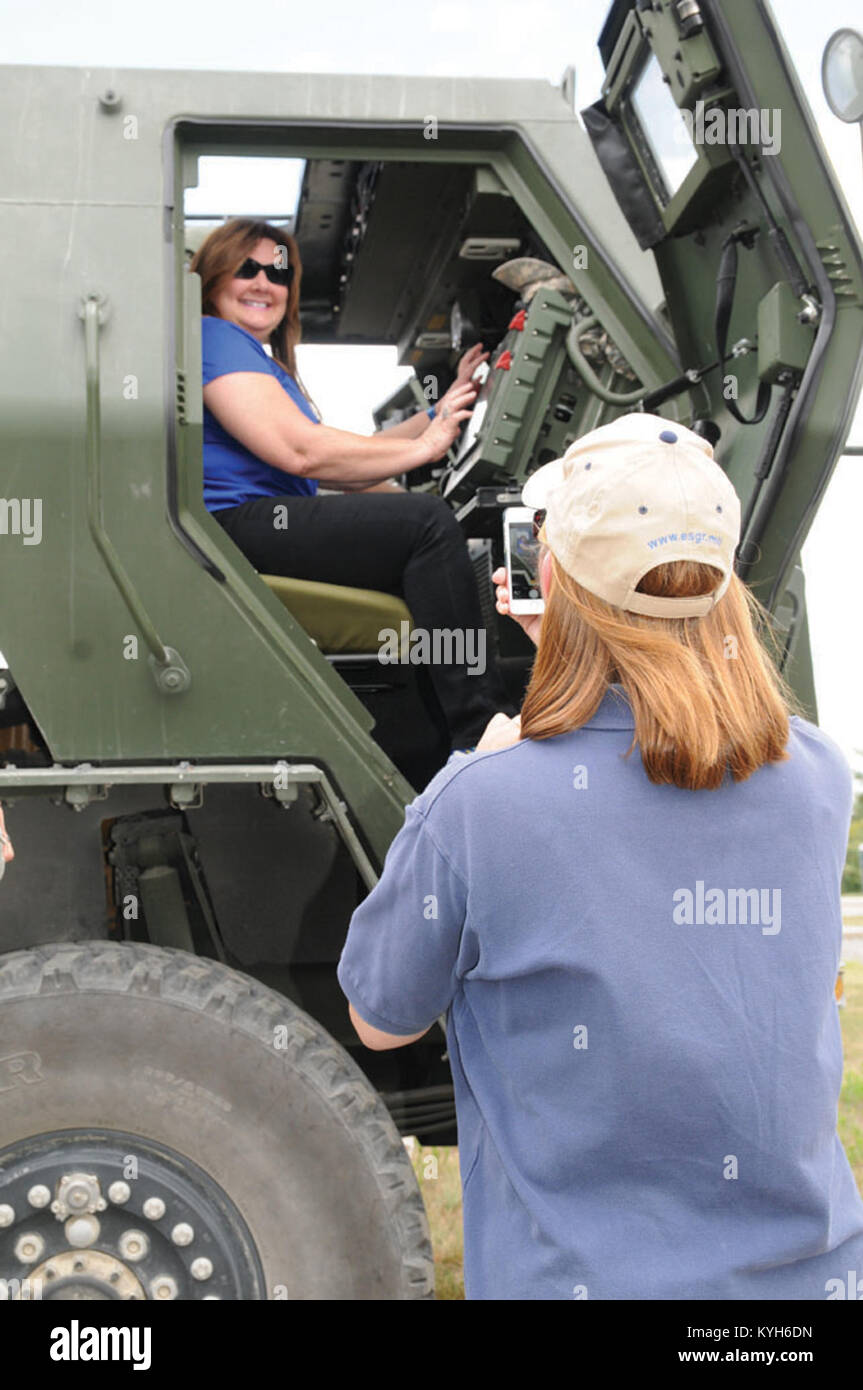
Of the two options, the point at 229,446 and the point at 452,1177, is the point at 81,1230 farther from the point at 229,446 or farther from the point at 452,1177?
the point at 452,1177

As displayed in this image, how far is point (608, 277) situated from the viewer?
3.11 metres

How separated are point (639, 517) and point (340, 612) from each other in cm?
169

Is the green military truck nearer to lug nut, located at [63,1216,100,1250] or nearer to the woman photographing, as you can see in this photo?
lug nut, located at [63,1216,100,1250]

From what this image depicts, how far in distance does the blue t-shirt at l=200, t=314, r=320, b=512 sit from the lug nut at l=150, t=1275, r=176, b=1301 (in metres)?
1.60

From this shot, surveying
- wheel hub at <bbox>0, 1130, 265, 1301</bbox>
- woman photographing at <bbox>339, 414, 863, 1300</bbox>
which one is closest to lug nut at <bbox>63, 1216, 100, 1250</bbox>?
wheel hub at <bbox>0, 1130, 265, 1301</bbox>

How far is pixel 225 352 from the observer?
Result: 3.00 metres

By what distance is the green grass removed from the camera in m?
3.99

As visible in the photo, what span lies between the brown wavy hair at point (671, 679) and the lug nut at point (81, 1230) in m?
1.53

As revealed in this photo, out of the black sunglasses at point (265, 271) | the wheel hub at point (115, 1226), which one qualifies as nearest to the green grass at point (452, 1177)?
the wheel hub at point (115, 1226)

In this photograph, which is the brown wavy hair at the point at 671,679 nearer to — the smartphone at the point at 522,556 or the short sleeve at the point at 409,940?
the short sleeve at the point at 409,940

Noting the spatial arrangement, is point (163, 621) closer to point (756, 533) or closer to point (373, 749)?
point (373, 749)

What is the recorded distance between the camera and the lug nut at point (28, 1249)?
2395 millimetres

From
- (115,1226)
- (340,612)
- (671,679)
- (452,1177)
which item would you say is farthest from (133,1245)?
(452,1177)
